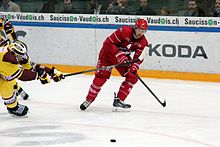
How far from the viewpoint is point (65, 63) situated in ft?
29.6

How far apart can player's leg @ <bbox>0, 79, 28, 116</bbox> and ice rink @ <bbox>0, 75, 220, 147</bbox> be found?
84 millimetres

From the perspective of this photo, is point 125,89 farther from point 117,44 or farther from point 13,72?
point 13,72

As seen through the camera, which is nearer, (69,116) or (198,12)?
(69,116)

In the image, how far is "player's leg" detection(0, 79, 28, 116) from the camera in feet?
18.9

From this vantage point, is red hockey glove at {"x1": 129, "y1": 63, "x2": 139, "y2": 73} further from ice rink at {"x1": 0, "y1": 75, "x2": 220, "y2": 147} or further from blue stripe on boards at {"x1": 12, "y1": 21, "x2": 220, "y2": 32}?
blue stripe on boards at {"x1": 12, "y1": 21, "x2": 220, "y2": 32}

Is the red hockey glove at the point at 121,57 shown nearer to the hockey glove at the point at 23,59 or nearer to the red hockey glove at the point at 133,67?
the red hockey glove at the point at 133,67

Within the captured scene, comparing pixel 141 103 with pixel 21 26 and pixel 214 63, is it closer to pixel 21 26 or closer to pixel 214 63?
pixel 214 63

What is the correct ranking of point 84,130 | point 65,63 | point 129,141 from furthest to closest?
point 65,63, point 84,130, point 129,141

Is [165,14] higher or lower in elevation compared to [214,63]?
higher

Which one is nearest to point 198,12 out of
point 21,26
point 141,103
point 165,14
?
point 165,14

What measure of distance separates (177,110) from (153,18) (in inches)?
92.7

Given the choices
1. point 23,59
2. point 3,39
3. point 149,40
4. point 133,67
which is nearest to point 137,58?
point 133,67

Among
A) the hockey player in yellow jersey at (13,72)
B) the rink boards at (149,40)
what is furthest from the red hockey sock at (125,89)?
the rink boards at (149,40)

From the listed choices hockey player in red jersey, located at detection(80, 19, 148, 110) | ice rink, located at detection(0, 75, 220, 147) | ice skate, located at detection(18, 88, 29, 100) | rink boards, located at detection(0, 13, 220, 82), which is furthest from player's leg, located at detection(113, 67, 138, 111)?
rink boards, located at detection(0, 13, 220, 82)
